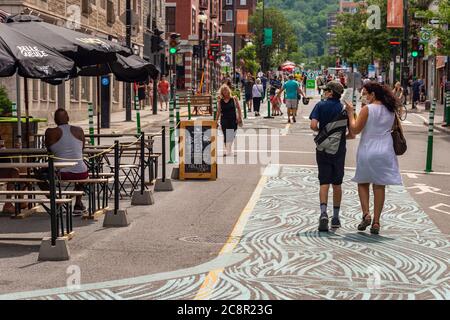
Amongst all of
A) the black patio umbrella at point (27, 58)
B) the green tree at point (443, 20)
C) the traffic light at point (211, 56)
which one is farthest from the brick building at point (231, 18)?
the black patio umbrella at point (27, 58)

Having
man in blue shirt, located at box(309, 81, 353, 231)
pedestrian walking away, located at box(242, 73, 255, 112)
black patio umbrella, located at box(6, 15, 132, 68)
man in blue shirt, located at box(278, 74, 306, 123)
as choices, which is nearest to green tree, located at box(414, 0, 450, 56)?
man in blue shirt, located at box(278, 74, 306, 123)

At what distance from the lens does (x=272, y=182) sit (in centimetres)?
1656

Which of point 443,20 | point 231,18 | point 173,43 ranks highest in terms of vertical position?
point 231,18

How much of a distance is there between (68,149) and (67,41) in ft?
4.80

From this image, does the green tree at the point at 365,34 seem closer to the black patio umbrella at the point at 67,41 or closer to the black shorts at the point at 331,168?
the black patio umbrella at the point at 67,41

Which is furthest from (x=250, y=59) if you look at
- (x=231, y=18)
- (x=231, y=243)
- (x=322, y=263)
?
(x=322, y=263)

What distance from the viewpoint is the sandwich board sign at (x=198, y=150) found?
16.7 meters

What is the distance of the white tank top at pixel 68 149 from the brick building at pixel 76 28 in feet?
56.1

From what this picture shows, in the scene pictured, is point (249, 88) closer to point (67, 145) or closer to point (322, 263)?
point (67, 145)

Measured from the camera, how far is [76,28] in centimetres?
3812

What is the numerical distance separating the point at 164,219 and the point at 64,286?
428 cm

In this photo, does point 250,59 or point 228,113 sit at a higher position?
point 250,59

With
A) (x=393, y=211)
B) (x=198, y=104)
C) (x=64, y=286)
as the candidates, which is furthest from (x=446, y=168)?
(x=198, y=104)

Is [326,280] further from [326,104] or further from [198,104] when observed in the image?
[198,104]
